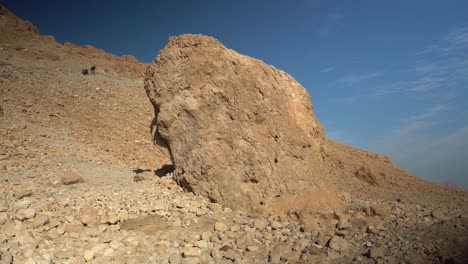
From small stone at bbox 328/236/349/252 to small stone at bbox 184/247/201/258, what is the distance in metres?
1.81

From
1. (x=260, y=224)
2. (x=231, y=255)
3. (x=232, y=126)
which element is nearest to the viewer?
(x=231, y=255)

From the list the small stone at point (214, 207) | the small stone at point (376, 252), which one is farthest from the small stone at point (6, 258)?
the small stone at point (376, 252)

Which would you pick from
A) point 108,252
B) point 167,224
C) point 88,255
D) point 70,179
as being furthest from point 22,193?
point 167,224

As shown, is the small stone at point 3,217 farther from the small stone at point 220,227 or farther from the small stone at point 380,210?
the small stone at point 380,210

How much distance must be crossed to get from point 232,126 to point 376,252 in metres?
3.22

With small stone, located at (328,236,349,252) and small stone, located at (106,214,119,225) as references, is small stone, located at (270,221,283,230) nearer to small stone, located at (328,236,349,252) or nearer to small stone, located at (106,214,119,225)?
small stone, located at (328,236,349,252)

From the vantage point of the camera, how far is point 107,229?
205 inches

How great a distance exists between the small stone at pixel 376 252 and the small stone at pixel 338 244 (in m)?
0.38

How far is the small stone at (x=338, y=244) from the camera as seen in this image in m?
4.64

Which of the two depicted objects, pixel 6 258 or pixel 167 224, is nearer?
pixel 6 258

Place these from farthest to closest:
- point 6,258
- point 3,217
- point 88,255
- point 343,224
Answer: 1. point 343,224
2. point 3,217
3. point 88,255
4. point 6,258

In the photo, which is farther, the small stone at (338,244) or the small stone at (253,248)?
the small stone at (253,248)

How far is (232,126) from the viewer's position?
6434 mm

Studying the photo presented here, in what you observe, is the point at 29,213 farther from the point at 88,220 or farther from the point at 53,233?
the point at 88,220
